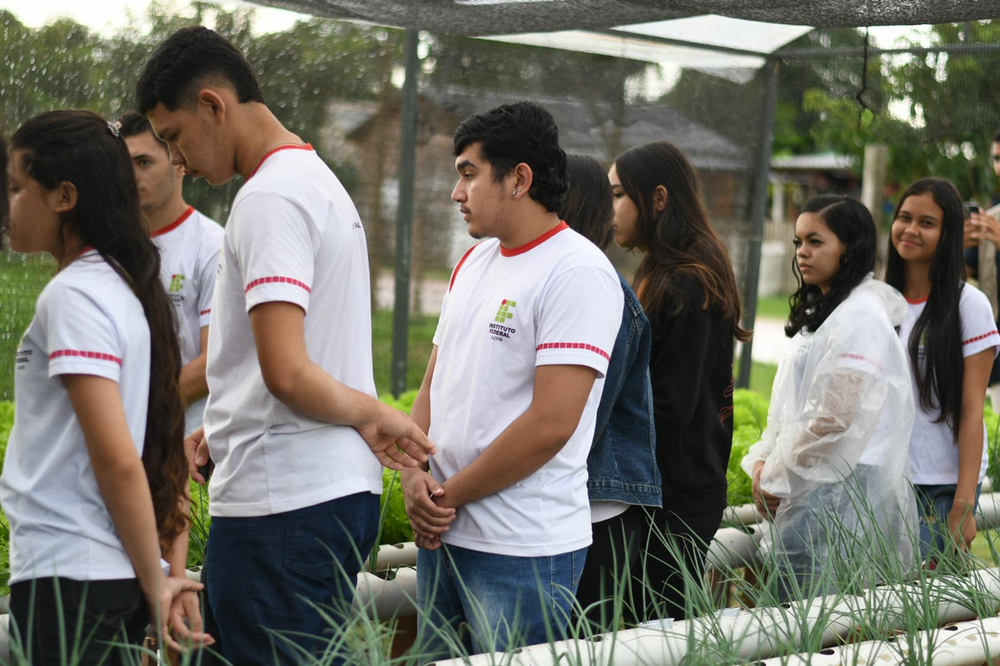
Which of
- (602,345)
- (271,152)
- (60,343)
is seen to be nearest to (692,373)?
(602,345)

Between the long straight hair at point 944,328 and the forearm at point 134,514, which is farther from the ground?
the long straight hair at point 944,328

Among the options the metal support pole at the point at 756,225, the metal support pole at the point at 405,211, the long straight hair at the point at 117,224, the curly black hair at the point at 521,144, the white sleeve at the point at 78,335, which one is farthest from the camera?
the metal support pole at the point at 756,225

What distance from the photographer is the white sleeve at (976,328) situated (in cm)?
383

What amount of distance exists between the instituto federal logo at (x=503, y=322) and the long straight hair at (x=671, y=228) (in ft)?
2.55

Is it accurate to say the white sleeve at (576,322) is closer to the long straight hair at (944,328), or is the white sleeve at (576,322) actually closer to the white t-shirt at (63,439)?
the white t-shirt at (63,439)

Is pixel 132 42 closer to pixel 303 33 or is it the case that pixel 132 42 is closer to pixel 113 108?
pixel 113 108

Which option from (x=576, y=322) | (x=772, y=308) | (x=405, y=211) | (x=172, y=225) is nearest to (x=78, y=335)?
(x=576, y=322)

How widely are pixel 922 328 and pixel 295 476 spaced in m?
2.55

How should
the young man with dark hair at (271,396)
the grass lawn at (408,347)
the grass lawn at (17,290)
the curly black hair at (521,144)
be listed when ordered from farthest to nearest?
the grass lawn at (408,347)
the grass lawn at (17,290)
the curly black hair at (521,144)
the young man with dark hair at (271,396)

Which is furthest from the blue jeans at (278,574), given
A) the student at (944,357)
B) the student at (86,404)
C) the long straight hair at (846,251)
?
the student at (944,357)

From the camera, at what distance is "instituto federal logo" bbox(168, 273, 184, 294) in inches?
133

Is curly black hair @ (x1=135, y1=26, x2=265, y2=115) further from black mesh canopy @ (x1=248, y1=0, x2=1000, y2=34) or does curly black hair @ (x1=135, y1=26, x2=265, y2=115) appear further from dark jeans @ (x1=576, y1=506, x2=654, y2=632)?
black mesh canopy @ (x1=248, y1=0, x2=1000, y2=34)

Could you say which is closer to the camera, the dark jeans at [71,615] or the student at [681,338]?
the dark jeans at [71,615]

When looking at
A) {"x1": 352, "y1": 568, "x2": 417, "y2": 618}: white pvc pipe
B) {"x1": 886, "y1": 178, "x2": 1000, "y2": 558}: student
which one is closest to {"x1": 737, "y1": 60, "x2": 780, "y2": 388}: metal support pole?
{"x1": 886, "y1": 178, "x2": 1000, "y2": 558}: student
